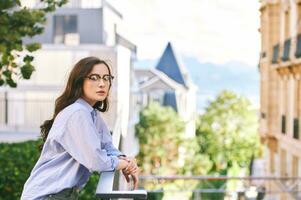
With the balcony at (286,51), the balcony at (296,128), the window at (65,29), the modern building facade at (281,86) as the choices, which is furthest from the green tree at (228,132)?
the balcony at (296,128)

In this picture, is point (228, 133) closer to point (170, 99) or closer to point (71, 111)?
point (170, 99)

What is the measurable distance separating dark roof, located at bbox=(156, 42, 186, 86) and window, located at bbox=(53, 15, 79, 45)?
5364cm

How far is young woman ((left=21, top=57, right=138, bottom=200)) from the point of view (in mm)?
3775

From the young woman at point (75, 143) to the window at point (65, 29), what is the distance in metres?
32.1

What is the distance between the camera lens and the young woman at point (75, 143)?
378 centimetres

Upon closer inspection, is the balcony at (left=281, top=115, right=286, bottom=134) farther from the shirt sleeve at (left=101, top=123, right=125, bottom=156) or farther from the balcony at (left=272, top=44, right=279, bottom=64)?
the shirt sleeve at (left=101, top=123, right=125, bottom=156)

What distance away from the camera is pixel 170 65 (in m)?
95.6

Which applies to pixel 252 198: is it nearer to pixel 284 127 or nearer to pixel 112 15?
pixel 284 127

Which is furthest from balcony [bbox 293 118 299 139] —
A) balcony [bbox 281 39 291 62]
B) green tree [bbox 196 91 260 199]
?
green tree [bbox 196 91 260 199]

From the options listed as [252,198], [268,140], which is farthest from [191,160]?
[252,198]

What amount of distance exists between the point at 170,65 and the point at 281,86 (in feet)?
219

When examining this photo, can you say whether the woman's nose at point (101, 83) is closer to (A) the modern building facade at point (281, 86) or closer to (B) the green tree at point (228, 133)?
(A) the modern building facade at point (281, 86)

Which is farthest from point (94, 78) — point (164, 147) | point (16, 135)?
point (164, 147)

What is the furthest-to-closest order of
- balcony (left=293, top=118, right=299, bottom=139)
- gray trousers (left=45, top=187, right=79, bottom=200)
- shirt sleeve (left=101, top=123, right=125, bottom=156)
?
1. balcony (left=293, top=118, right=299, bottom=139)
2. shirt sleeve (left=101, top=123, right=125, bottom=156)
3. gray trousers (left=45, top=187, right=79, bottom=200)
